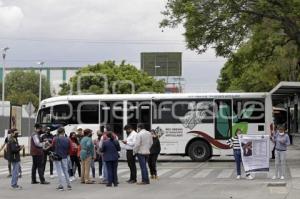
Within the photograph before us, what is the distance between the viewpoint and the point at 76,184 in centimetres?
1908

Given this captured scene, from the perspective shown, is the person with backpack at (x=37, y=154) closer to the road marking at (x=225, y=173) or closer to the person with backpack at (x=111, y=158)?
the person with backpack at (x=111, y=158)

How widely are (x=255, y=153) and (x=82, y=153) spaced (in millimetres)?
5690

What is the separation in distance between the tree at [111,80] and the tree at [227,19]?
37.3 meters

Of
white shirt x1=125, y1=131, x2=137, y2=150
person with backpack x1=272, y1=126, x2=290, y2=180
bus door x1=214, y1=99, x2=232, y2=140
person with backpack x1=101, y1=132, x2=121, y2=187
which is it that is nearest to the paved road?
person with backpack x1=101, y1=132, x2=121, y2=187

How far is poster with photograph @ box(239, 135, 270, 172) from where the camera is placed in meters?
20.3

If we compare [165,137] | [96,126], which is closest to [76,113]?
[96,126]

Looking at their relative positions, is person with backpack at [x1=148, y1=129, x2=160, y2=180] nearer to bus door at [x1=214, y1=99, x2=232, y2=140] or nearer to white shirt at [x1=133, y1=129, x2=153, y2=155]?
white shirt at [x1=133, y1=129, x2=153, y2=155]

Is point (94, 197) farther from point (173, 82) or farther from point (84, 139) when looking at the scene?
point (173, 82)

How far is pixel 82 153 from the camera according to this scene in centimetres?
1939

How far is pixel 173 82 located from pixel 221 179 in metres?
77.2

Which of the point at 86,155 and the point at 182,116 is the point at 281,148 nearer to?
the point at 86,155

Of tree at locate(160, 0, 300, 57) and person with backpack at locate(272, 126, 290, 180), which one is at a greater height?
tree at locate(160, 0, 300, 57)

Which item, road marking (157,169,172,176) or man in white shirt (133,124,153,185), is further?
road marking (157,169,172,176)

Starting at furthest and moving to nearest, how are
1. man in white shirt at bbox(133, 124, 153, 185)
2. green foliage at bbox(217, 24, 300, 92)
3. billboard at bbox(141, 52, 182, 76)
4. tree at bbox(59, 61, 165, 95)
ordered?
billboard at bbox(141, 52, 182, 76) → tree at bbox(59, 61, 165, 95) → green foliage at bbox(217, 24, 300, 92) → man in white shirt at bbox(133, 124, 153, 185)
